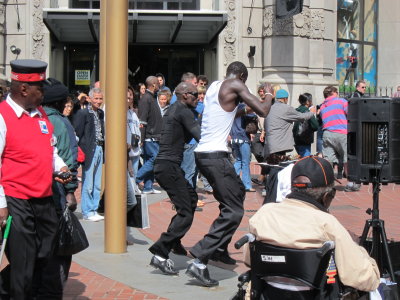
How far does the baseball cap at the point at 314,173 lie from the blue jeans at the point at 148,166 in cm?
822

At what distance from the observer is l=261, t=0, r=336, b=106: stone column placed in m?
18.3

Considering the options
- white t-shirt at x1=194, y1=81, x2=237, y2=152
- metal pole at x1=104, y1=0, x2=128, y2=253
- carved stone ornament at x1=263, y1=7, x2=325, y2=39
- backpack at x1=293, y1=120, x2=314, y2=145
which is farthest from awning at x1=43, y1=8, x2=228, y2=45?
white t-shirt at x1=194, y1=81, x2=237, y2=152

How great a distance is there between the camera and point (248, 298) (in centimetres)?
431

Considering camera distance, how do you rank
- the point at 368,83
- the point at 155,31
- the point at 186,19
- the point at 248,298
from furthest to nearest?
1. the point at 368,83
2. the point at 155,31
3. the point at 186,19
4. the point at 248,298

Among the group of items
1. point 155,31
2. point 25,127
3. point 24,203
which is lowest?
point 24,203

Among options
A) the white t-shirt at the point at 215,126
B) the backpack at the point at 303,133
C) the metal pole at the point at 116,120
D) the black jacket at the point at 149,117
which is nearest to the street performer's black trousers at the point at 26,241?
the white t-shirt at the point at 215,126

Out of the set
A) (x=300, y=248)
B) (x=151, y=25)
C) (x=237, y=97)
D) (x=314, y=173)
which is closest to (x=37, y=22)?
(x=151, y=25)

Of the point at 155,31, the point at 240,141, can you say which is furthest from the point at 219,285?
the point at 155,31

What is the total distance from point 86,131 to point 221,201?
3783mm

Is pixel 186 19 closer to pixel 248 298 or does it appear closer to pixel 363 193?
pixel 363 193

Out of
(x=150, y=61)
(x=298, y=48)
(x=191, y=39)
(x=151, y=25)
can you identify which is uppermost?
(x=151, y=25)

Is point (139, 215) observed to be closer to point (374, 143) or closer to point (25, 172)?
point (374, 143)

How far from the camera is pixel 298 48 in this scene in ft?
60.3

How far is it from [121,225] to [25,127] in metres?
3.16
